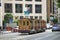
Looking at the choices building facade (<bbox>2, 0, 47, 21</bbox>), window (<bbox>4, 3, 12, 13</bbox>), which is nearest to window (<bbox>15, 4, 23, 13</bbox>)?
building facade (<bbox>2, 0, 47, 21</bbox>)

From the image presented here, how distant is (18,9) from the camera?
89.8m

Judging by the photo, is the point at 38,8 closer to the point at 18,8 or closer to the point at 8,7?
the point at 18,8

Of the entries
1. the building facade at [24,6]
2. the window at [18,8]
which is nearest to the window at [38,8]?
the building facade at [24,6]

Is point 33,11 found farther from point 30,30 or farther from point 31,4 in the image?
point 30,30

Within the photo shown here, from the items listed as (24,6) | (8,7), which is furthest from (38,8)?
(8,7)

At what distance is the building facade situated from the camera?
88500 mm

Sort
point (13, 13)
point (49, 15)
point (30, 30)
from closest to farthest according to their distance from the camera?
point (30, 30)
point (13, 13)
point (49, 15)

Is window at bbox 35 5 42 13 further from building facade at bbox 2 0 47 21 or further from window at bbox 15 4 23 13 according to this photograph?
window at bbox 15 4 23 13

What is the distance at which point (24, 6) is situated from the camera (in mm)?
88688

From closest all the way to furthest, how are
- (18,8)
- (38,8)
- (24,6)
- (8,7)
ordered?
(24,6)
(8,7)
(18,8)
(38,8)

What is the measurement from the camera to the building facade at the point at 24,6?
290ft

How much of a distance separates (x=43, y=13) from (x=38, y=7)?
2.85 m

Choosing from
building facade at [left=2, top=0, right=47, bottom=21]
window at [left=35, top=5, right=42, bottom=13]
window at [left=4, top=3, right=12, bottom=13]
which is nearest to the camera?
building facade at [left=2, top=0, right=47, bottom=21]

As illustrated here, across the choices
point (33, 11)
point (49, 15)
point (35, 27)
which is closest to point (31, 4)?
point (33, 11)
